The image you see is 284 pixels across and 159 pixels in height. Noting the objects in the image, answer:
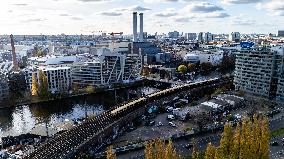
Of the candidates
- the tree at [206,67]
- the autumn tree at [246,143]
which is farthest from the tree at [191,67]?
the autumn tree at [246,143]

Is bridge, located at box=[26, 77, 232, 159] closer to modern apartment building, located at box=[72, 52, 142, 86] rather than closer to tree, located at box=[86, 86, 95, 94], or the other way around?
tree, located at box=[86, 86, 95, 94]

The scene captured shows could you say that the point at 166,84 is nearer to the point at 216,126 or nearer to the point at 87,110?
the point at 87,110

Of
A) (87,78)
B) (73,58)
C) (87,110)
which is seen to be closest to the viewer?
(87,110)

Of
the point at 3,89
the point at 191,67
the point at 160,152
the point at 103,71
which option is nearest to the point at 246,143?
the point at 160,152

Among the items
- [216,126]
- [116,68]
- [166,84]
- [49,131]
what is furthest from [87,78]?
[216,126]

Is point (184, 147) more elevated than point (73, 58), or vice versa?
point (73, 58)
